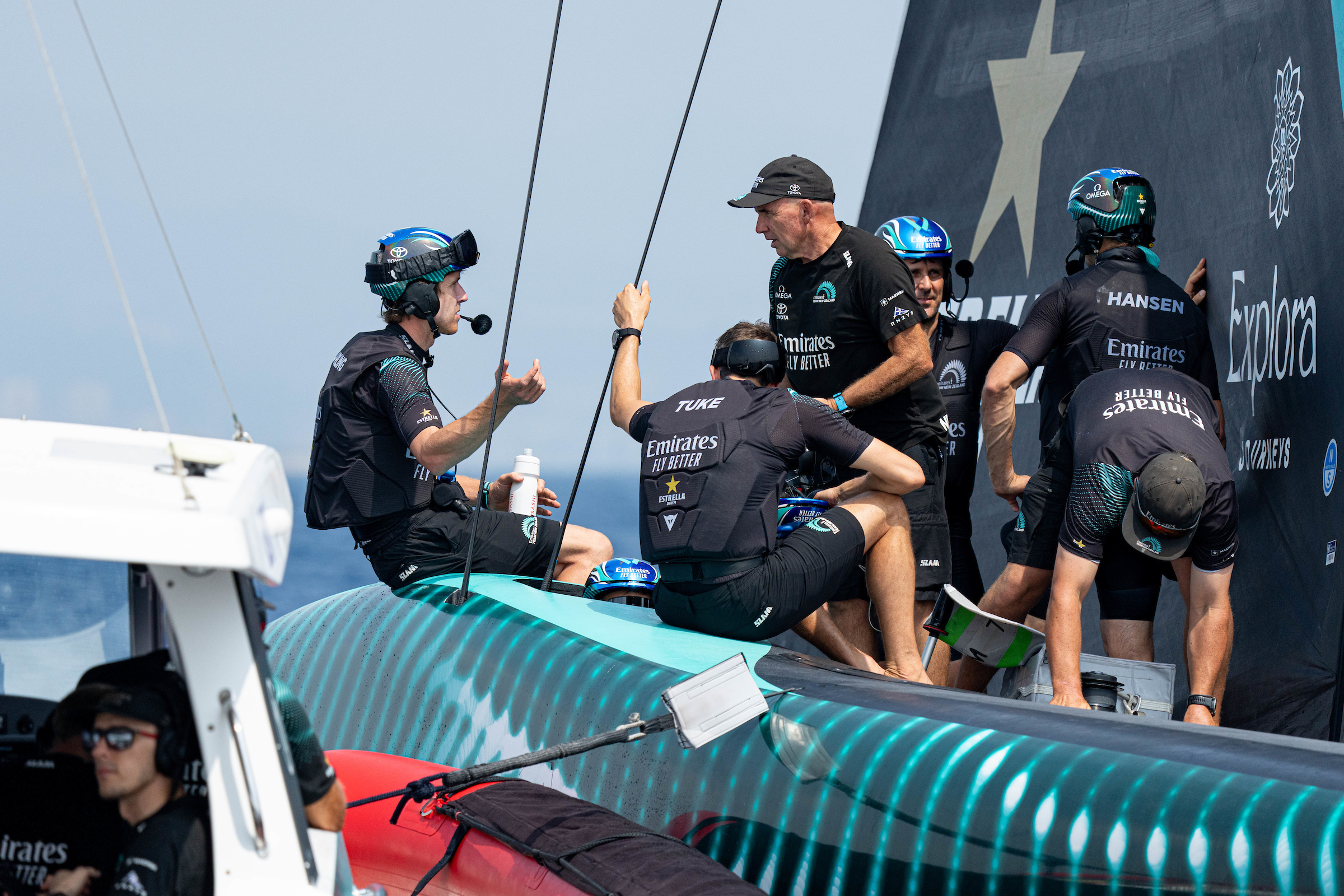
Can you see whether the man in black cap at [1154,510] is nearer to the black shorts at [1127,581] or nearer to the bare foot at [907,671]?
the black shorts at [1127,581]

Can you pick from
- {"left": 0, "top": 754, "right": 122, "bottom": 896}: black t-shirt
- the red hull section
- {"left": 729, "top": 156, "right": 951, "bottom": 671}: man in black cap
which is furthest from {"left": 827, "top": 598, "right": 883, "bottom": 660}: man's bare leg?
{"left": 0, "top": 754, "right": 122, "bottom": 896}: black t-shirt

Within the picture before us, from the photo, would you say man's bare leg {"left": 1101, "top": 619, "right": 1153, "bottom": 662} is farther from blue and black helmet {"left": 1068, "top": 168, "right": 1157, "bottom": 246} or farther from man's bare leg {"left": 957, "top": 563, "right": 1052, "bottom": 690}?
blue and black helmet {"left": 1068, "top": 168, "right": 1157, "bottom": 246}

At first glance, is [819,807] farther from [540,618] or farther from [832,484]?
[832,484]

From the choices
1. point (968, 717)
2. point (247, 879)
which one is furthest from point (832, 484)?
point (247, 879)

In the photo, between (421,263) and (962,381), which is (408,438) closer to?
(421,263)

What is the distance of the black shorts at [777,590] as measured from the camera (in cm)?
371

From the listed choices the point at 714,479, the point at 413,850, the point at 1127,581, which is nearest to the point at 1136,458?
the point at 1127,581

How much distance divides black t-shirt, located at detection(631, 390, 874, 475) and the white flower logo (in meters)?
2.12

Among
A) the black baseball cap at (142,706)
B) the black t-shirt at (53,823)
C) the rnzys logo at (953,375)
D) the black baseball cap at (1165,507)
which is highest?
the rnzys logo at (953,375)

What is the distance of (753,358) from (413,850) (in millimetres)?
1689

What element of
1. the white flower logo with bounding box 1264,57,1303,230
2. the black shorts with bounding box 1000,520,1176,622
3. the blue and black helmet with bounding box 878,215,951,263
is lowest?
the black shorts with bounding box 1000,520,1176,622

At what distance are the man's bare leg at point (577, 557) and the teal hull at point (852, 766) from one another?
0.91 meters

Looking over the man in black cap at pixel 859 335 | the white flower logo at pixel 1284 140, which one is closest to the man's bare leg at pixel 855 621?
the man in black cap at pixel 859 335

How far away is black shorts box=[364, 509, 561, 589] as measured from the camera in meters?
4.57
